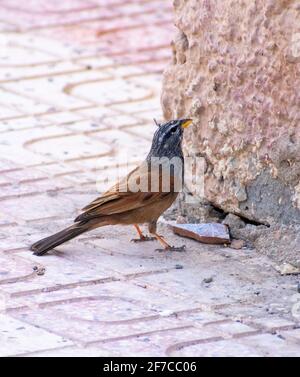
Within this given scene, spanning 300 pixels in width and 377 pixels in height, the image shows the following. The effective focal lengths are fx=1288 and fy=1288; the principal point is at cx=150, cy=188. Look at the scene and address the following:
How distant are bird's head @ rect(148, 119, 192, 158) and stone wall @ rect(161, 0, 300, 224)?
193 millimetres

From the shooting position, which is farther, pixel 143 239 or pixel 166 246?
pixel 143 239

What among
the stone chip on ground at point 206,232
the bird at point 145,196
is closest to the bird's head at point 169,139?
the bird at point 145,196

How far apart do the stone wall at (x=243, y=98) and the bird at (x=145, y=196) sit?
22 cm

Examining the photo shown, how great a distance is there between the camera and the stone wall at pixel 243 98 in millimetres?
6805

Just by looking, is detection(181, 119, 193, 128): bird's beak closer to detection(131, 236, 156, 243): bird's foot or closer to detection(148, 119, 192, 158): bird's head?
detection(148, 119, 192, 158): bird's head

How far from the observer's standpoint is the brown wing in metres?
7.02

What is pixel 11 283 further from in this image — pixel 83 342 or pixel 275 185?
pixel 275 185

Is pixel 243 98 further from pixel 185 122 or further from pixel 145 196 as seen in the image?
pixel 145 196

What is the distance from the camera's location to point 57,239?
6961 mm

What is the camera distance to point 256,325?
6043 mm

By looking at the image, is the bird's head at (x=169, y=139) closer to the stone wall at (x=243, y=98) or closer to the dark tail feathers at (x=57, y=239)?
the stone wall at (x=243, y=98)

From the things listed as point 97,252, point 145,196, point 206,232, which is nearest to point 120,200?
point 145,196

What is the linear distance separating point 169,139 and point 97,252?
768 mm

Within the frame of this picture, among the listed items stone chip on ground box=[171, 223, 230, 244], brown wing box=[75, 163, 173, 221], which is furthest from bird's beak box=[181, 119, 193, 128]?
stone chip on ground box=[171, 223, 230, 244]
